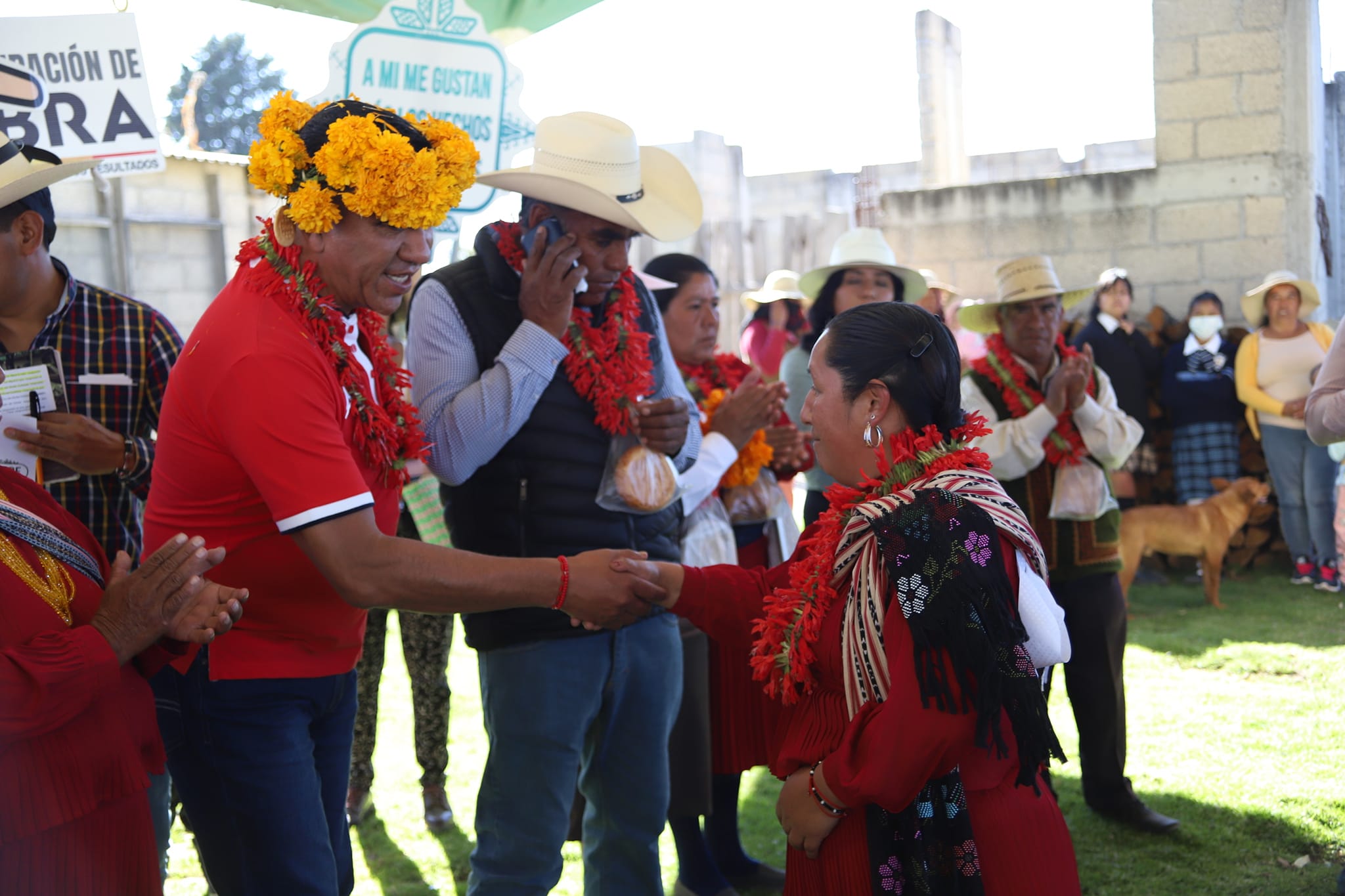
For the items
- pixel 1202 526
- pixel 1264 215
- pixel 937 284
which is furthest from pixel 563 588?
pixel 1264 215

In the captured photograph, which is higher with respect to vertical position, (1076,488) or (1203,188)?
(1203,188)

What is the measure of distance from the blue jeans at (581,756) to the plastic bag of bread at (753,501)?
1.39 metres

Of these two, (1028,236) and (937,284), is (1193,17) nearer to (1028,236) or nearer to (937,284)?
(1028,236)

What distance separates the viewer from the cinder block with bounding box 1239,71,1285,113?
932 cm

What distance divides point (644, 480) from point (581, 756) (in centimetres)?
77

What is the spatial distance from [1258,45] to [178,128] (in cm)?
2565

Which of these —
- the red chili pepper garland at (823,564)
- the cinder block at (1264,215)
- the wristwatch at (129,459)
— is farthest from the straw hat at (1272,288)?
the wristwatch at (129,459)

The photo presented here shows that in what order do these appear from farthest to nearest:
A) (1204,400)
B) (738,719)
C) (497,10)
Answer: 1. (1204,400)
2. (497,10)
3. (738,719)

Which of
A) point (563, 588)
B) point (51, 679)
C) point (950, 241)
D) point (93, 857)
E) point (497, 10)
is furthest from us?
point (950, 241)

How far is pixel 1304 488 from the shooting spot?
29.7 feet

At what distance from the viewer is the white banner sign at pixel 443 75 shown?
3.97m

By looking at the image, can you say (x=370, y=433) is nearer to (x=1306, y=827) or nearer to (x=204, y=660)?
(x=204, y=660)

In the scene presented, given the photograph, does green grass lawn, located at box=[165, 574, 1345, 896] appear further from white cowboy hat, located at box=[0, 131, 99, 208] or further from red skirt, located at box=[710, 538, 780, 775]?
white cowboy hat, located at box=[0, 131, 99, 208]

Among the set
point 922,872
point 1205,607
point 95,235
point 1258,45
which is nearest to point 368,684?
point 922,872
